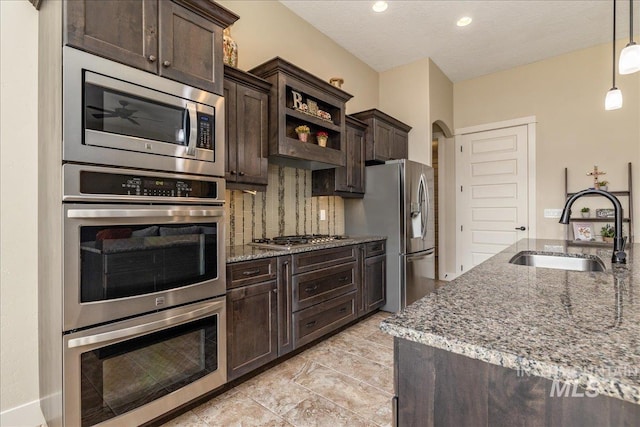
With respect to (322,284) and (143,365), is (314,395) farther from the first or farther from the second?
(143,365)

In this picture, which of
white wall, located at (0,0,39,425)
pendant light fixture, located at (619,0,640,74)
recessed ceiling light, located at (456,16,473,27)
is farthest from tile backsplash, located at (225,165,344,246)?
pendant light fixture, located at (619,0,640,74)

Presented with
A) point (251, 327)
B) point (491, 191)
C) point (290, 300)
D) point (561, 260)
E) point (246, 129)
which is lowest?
point (251, 327)

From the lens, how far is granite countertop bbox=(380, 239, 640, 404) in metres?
0.52

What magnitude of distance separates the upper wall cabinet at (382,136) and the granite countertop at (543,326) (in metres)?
2.86

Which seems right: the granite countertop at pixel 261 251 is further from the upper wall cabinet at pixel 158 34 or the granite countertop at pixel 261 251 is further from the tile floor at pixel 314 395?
the upper wall cabinet at pixel 158 34

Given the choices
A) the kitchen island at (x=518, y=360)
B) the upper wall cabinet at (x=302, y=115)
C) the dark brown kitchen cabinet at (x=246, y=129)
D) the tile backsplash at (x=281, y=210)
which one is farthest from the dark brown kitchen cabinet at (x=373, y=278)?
the kitchen island at (x=518, y=360)

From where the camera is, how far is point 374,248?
11.5ft

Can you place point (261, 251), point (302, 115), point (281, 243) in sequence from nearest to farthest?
point (261, 251) < point (281, 243) < point (302, 115)

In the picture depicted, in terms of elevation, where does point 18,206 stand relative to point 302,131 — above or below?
below

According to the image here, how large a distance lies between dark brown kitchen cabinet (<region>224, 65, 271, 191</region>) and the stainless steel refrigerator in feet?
5.24

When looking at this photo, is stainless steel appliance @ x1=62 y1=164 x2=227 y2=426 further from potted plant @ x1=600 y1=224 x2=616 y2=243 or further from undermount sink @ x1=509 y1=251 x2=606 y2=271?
potted plant @ x1=600 y1=224 x2=616 y2=243

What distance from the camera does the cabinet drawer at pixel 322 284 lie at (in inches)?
100.0

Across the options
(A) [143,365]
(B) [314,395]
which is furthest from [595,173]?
(A) [143,365]

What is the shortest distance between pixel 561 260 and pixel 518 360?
176 centimetres
